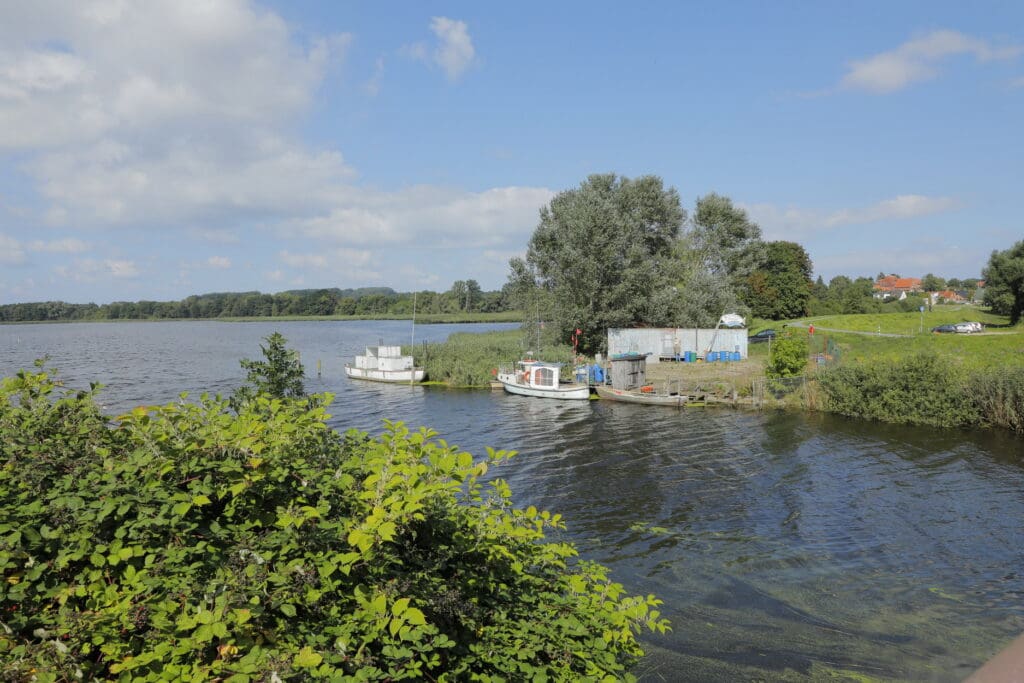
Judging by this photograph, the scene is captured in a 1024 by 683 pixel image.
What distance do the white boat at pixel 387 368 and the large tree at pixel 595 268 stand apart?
1158cm

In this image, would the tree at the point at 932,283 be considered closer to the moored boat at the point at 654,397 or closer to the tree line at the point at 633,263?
the tree line at the point at 633,263

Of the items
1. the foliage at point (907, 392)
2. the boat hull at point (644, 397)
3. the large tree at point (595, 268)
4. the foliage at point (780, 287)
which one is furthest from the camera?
the foliage at point (780, 287)

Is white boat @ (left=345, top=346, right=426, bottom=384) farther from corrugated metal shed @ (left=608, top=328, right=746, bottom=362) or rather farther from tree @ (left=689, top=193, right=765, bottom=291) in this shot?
tree @ (left=689, top=193, right=765, bottom=291)

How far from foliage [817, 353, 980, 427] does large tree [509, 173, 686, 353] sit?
2015cm

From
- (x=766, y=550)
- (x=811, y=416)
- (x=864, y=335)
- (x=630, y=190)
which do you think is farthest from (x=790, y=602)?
(x=864, y=335)

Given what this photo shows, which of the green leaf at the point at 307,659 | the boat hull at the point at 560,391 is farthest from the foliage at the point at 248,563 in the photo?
the boat hull at the point at 560,391

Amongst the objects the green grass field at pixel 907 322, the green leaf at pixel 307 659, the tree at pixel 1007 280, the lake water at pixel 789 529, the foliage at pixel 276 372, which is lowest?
the lake water at pixel 789 529

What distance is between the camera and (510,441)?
27750 millimetres

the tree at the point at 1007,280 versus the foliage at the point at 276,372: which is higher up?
the tree at the point at 1007,280

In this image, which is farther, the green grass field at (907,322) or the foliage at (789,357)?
the green grass field at (907,322)

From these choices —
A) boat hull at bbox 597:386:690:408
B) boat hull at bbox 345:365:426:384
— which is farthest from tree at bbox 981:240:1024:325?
boat hull at bbox 345:365:426:384

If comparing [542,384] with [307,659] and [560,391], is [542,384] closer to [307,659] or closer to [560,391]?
[560,391]

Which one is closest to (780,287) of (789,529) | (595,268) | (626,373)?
(595,268)

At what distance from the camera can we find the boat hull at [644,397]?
3531 cm
